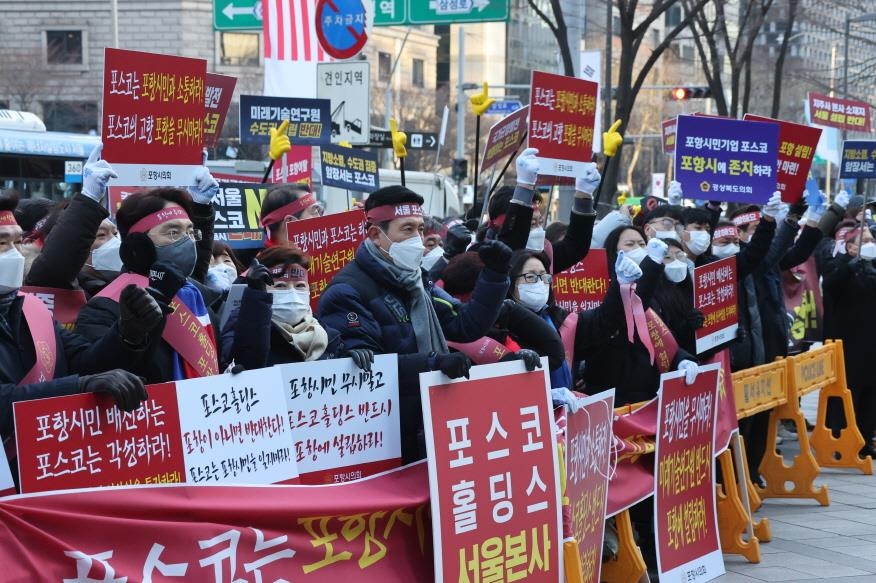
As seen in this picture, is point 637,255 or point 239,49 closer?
point 637,255

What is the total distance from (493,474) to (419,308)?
78cm

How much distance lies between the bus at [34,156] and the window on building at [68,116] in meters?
25.8

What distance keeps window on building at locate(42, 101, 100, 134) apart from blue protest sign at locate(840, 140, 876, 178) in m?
37.6

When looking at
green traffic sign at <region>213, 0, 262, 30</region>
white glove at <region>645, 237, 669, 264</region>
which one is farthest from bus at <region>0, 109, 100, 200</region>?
white glove at <region>645, 237, 669, 264</region>

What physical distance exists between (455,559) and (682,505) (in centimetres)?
235

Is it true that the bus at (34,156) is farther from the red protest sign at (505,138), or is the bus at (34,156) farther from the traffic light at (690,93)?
the red protest sign at (505,138)

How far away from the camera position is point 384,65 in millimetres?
68125

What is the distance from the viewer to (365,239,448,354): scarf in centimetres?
558

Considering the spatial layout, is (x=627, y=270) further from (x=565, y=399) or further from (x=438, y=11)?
(x=438, y=11)

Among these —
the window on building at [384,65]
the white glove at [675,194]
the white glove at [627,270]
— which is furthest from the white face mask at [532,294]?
the window on building at [384,65]

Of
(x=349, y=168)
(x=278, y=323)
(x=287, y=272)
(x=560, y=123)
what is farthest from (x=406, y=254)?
(x=349, y=168)

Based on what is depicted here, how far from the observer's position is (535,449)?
18.0 ft

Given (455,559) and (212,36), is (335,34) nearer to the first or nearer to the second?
(455,559)

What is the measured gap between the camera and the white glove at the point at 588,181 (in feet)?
26.6
